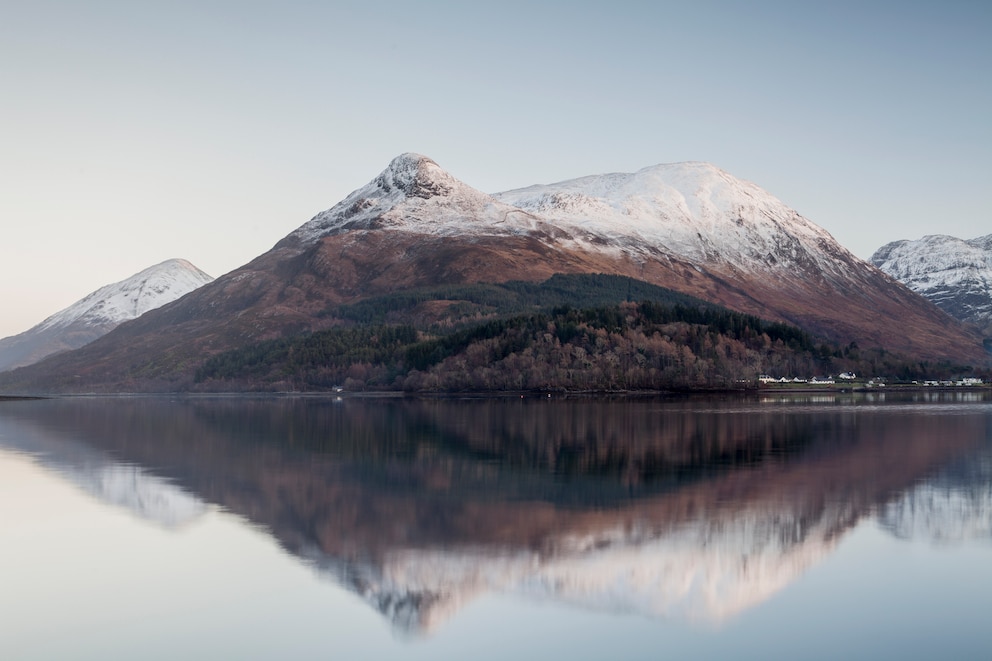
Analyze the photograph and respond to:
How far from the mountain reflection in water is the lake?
175mm

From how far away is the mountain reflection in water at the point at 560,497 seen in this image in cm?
2958

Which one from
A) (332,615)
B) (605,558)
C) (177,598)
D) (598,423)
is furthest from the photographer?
(598,423)

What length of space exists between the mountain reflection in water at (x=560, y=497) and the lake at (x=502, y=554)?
0.17 metres

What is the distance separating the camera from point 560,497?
44.3 m

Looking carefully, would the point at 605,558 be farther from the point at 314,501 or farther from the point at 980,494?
the point at 980,494

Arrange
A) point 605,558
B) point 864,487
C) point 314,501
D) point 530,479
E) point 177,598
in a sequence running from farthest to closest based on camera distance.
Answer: point 530,479 → point 864,487 → point 314,501 → point 605,558 → point 177,598

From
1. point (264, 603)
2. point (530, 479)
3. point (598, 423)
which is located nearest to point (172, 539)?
point (264, 603)

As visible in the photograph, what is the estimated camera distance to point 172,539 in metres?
36.9

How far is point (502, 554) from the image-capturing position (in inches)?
1276

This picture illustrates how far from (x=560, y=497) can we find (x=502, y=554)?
39.9ft

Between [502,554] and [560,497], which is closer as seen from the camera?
[502,554]

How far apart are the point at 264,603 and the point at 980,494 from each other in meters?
32.2

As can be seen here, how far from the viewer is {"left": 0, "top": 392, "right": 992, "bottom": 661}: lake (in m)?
24.7

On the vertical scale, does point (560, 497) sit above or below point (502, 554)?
above
